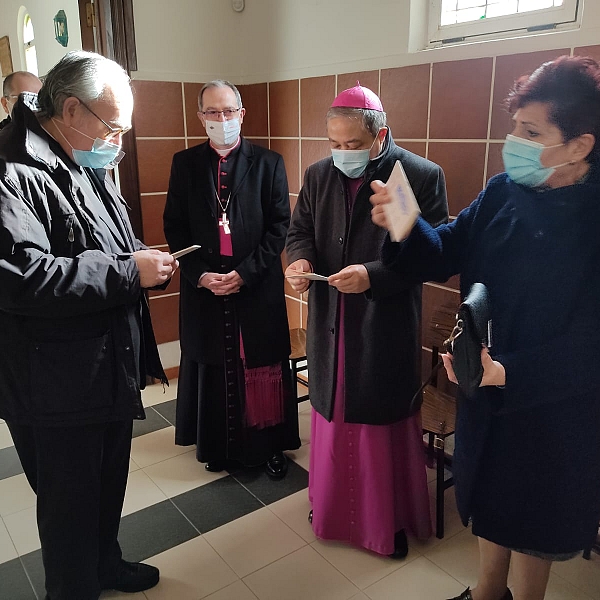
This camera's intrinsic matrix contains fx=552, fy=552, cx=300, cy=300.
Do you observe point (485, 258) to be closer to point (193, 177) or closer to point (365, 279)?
point (365, 279)

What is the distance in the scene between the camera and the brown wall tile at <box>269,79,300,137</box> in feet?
8.89

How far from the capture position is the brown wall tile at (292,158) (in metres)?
2.79

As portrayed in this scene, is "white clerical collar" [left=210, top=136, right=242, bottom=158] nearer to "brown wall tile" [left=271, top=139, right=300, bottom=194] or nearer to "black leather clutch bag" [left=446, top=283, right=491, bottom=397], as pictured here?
"brown wall tile" [left=271, top=139, right=300, bottom=194]

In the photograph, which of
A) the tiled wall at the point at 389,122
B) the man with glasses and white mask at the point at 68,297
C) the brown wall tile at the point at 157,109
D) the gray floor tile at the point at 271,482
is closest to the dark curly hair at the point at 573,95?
the tiled wall at the point at 389,122

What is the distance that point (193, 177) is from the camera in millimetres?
2117

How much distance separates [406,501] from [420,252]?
3.13 feet

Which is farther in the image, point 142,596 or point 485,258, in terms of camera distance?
point 142,596

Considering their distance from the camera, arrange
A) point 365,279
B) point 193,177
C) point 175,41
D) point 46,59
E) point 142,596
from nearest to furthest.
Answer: point 365,279 < point 142,596 < point 193,177 < point 175,41 < point 46,59

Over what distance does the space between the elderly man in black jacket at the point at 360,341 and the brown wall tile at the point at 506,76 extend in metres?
0.38

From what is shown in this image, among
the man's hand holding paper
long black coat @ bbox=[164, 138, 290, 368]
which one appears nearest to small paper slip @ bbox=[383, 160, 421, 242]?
the man's hand holding paper

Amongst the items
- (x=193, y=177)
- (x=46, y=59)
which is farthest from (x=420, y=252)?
(x=46, y=59)

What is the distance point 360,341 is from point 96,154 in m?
0.89

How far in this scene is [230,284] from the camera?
2043mm

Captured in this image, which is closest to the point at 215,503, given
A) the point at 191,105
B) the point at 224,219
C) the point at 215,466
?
the point at 215,466
